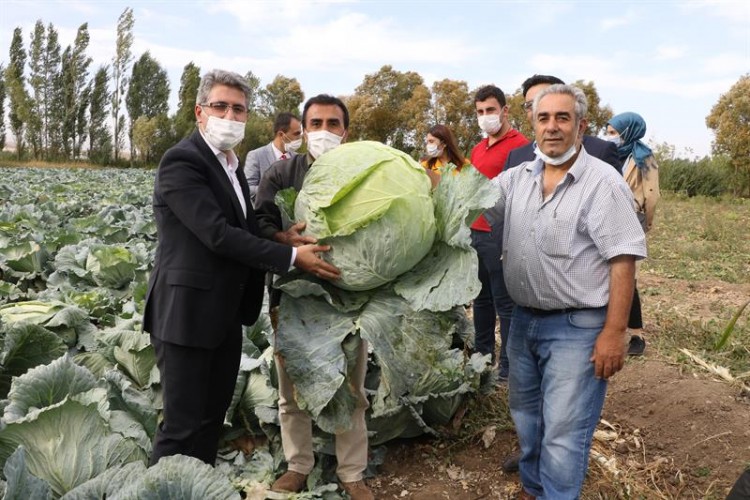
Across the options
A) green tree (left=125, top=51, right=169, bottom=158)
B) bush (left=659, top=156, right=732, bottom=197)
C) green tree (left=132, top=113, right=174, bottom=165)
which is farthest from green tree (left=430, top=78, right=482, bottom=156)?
green tree (left=125, top=51, right=169, bottom=158)

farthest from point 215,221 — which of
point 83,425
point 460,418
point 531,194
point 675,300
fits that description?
point 675,300

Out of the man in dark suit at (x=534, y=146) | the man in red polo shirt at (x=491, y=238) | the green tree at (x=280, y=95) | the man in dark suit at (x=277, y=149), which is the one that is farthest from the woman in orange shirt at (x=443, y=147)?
the green tree at (x=280, y=95)

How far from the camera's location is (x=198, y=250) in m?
2.52

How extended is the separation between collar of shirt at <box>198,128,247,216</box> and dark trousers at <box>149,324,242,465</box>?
65cm

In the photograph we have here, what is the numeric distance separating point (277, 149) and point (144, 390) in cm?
288

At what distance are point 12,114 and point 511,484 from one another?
6662 centimetres

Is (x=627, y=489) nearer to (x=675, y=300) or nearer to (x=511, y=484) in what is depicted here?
(x=511, y=484)

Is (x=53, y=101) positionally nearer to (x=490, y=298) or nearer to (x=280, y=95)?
(x=280, y=95)

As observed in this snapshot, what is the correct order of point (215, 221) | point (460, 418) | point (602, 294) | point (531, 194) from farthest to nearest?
point (460, 418) → point (531, 194) → point (602, 294) → point (215, 221)

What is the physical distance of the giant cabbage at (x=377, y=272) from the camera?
8.07 feet

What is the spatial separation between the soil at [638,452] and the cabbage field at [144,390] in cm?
23

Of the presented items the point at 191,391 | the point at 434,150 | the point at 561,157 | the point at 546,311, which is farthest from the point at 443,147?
the point at 191,391

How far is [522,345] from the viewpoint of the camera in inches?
117

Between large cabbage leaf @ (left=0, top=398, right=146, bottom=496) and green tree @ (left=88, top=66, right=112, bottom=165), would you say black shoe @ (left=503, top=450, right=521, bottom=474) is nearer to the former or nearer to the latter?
large cabbage leaf @ (left=0, top=398, right=146, bottom=496)
